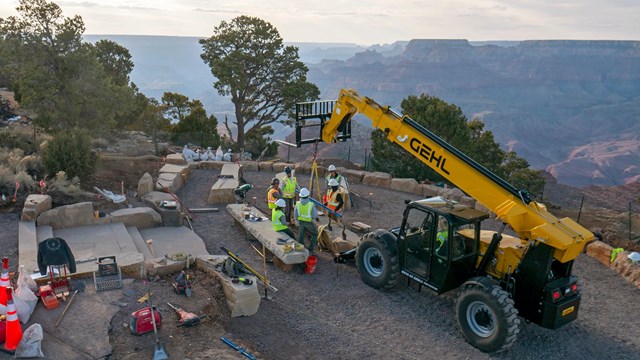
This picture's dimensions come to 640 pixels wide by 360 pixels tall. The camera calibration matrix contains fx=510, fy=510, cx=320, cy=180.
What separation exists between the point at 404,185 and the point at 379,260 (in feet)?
29.3

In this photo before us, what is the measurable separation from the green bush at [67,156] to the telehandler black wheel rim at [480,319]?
1357cm

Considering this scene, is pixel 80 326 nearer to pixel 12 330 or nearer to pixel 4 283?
pixel 12 330

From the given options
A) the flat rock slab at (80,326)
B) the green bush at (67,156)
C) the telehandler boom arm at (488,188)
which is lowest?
the flat rock slab at (80,326)

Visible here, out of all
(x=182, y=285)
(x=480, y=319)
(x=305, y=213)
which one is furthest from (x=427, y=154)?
(x=182, y=285)

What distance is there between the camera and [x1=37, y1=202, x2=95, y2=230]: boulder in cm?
1360

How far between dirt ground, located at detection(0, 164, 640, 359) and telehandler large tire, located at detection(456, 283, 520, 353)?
30 cm

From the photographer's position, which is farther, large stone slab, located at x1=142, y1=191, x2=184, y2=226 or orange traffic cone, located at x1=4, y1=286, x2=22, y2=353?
large stone slab, located at x1=142, y1=191, x2=184, y2=226

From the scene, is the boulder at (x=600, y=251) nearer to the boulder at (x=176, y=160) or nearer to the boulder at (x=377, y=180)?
the boulder at (x=377, y=180)

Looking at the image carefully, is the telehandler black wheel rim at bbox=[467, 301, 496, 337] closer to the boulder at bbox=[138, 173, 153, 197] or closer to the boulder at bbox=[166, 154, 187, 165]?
the boulder at bbox=[138, 173, 153, 197]

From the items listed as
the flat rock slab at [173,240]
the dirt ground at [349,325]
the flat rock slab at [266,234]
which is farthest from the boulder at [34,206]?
the flat rock slab at [266,234]

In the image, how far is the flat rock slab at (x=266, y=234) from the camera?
12055 millimetres

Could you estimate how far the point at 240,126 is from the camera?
1458 inches

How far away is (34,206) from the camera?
1353cm

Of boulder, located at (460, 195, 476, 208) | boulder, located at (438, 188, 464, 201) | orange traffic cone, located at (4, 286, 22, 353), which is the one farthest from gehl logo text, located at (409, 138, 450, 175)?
boulder, located at (438, 188, 464, 201)
